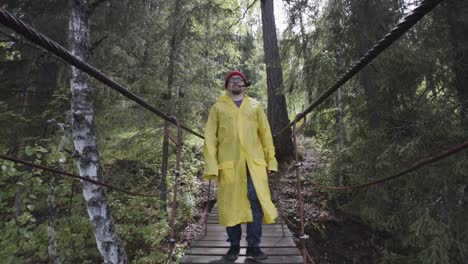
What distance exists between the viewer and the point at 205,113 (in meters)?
6.64

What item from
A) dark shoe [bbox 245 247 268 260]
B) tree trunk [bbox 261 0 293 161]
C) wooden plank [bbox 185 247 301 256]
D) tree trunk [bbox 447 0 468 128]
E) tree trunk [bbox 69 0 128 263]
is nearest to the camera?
dark shoe [bbox 245 247 268 260]

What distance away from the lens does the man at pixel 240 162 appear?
2.64 m

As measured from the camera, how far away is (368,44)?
14.7 ft

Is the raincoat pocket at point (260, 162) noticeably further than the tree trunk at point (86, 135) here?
No

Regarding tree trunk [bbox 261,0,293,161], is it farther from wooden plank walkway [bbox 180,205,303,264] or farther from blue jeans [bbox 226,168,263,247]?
blue jeans [bbox 226,168,263,247]

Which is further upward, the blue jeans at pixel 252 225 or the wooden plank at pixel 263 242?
the blue jeans at pixel 252 225

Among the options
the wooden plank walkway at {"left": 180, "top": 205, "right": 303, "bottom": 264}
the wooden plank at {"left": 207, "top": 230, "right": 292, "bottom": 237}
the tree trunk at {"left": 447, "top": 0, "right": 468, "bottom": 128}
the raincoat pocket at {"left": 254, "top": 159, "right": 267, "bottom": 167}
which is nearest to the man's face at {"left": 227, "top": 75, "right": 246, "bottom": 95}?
the raincoat pocket at {"left": 254, "top": 159, "right": 267, "bottom": 167}

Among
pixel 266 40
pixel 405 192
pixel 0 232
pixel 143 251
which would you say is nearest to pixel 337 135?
pixel 405 192

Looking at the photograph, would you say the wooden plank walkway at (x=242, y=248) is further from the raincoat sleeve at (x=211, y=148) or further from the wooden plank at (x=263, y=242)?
the raincoat sleeve at (x=211, y=148)

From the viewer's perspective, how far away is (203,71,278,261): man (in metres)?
2.64

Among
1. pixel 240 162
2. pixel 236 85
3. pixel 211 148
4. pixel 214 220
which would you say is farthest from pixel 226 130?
pixel 214 220

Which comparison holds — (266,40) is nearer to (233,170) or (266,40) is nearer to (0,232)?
(233,170)

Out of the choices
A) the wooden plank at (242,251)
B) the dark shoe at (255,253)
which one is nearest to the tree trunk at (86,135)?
the wooden plank at (242,251)

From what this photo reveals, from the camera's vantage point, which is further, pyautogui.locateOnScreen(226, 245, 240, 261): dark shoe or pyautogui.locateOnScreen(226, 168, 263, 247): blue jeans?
pyautogui.locateOnScreen(226, 245, 240, 261): dark shoe
